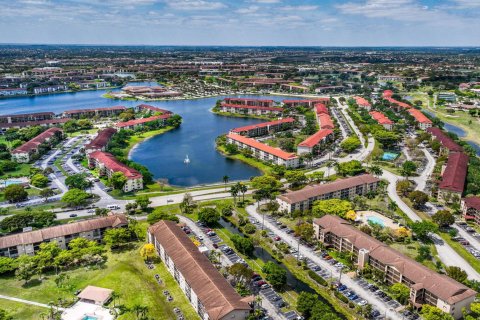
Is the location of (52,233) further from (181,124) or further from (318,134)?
(181,124)

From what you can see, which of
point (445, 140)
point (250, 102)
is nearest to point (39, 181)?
point (445, 140)

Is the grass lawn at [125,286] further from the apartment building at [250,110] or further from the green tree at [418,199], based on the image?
the apartment building at [250,110]

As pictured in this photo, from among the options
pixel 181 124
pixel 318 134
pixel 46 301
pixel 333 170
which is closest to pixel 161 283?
pixel 46 301

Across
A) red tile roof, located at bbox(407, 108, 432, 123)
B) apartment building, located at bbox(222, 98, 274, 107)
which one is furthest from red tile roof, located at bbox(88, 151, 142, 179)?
red tile roof, located at bbox(407, 108, 432, 123)

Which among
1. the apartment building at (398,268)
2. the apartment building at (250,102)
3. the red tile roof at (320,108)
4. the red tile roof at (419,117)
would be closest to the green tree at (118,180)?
the apartment building at (398,268)

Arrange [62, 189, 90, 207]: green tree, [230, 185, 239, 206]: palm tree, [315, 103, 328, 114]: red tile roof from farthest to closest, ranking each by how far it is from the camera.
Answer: [315, 103, 328, 114]: red tile roof < [230, 185, 239, 206]: palm tree < [62, 189, 90, 207]: green tree

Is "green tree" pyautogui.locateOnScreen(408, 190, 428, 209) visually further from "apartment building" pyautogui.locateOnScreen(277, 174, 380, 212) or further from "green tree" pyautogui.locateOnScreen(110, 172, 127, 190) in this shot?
"green tree" pyautogui.locateOnScreen(110, 172, 127, 190)

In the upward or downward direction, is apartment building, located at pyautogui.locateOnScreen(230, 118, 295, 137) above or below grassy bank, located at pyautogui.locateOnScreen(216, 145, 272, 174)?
above
